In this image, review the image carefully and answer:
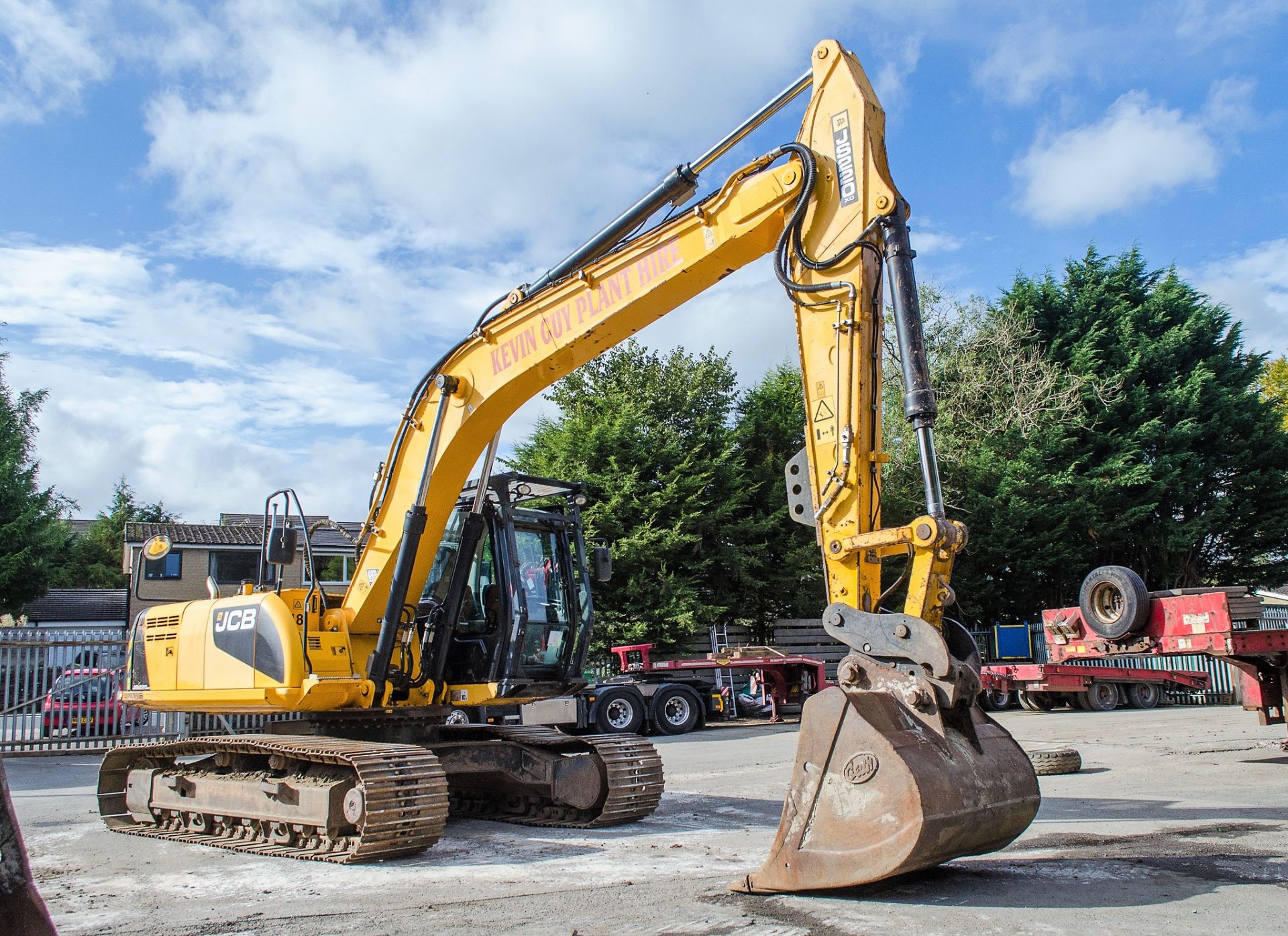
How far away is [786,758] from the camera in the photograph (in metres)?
13.9

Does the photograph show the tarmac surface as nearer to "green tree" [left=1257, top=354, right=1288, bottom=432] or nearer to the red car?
the red car

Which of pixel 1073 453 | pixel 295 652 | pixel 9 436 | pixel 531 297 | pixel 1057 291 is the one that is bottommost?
pixel 295 652

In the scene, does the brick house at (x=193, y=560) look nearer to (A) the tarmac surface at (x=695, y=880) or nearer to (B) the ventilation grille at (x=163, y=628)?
(B) the ventilation grille at (x=163, y=628)

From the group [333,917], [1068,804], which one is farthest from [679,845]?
[1068,804]

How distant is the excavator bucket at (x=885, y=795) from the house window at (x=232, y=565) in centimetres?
3252

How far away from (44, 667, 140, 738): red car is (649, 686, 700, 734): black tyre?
8.95 metres

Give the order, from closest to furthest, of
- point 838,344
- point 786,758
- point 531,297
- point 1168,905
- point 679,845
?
point 1168,905
point 838,344
point 679,845
point 531,297
point 786,758

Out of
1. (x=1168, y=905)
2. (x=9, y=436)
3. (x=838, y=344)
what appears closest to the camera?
(x=1168, y=905)

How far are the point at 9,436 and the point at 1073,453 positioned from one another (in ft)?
106

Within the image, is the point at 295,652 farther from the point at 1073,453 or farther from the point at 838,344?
the point at 1073,453

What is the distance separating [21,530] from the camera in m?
30.8

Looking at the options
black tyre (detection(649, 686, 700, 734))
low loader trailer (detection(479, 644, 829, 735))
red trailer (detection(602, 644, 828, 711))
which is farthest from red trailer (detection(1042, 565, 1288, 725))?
red trailer (detection(602, 644, 828, 711))

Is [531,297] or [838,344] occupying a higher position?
[531,297]

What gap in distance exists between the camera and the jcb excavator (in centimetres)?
531
